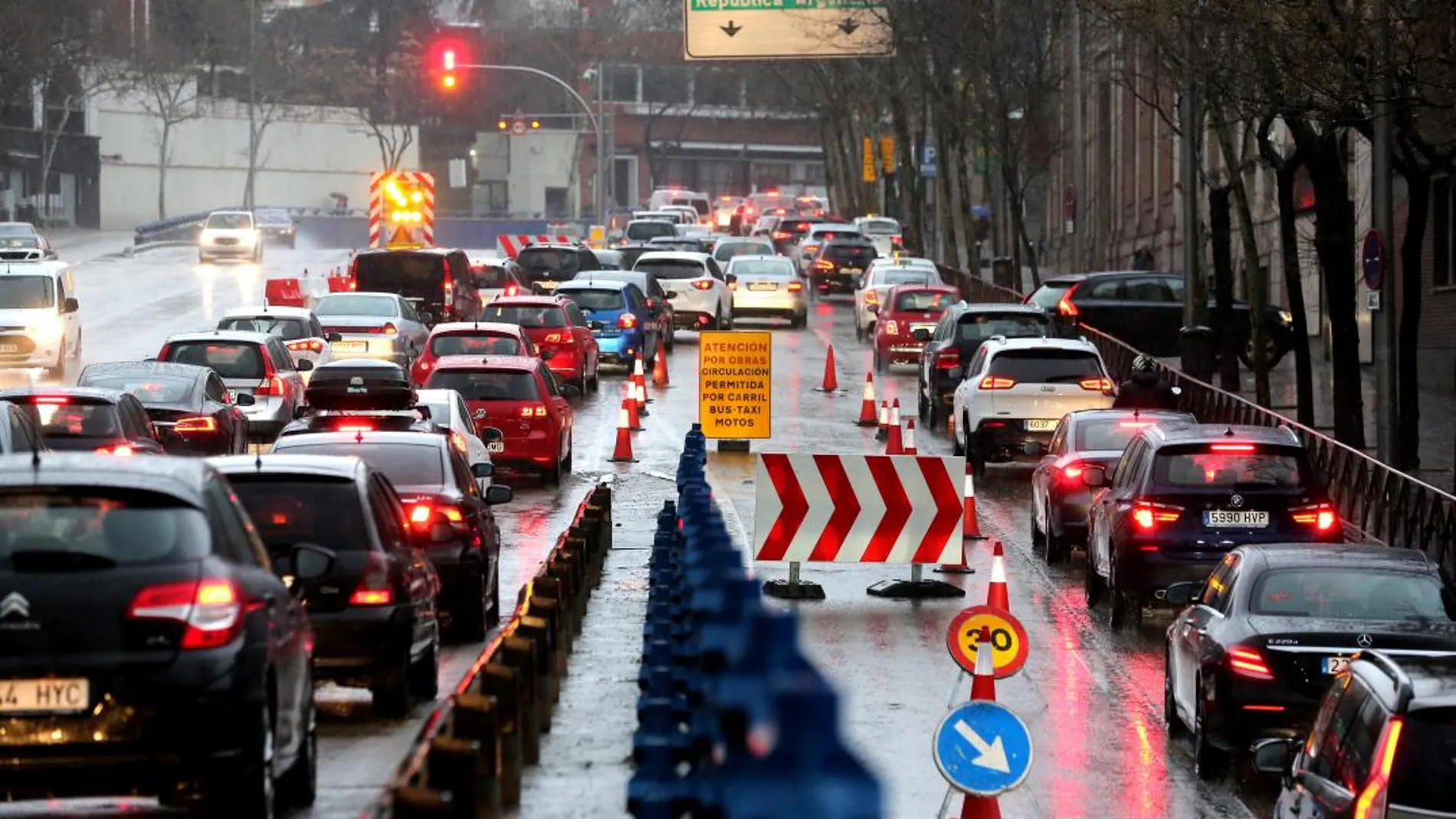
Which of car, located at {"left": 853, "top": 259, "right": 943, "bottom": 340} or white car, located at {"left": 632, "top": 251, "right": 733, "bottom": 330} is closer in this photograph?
white car, located at {"left": 632, "top": 251, "right": 733, "bottom": 330}

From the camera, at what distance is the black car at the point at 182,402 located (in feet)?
88.8

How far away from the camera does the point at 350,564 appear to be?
13.5 m

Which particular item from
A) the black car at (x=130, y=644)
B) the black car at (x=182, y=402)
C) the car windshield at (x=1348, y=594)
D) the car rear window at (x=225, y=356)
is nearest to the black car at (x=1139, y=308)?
the car rear window at (x=225, y=356)

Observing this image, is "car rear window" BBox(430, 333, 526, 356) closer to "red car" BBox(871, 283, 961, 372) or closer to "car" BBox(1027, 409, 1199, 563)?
"car" BBox(1027, 409, 1199, 563)

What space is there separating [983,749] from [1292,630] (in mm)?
3147

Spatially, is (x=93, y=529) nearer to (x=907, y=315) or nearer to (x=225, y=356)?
(x=225, y=356)

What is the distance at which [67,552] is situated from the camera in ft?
32.0

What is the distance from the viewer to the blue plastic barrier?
198 inches

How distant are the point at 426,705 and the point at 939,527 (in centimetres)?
749

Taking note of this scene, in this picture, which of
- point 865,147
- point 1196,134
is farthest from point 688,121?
point 1196,134

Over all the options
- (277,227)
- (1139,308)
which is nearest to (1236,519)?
(1139,308)

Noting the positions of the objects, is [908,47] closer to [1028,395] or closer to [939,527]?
[1028,395]

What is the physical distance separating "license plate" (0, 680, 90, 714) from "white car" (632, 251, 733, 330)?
138 ft

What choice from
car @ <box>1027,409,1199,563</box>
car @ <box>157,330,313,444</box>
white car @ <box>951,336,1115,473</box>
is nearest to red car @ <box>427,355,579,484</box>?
car @ <box>157,330,313,444</box>
